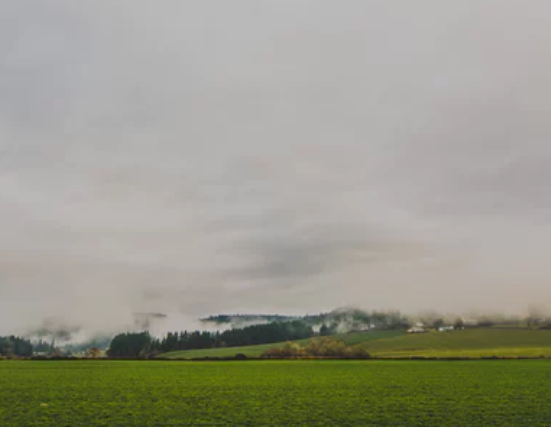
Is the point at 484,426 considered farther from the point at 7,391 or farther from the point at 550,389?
the point at 7,391

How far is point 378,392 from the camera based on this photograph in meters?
61.9

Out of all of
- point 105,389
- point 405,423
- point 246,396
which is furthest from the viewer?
point 105,389

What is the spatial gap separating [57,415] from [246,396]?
21.4 metres

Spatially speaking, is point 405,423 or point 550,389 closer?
point 405,423

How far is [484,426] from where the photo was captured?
37000 mm

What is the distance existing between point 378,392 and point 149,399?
80.9 feet

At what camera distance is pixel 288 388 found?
2689 inches

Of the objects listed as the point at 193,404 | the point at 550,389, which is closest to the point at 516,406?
the point at 550,389

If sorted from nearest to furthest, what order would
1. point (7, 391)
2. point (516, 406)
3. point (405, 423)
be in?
1. point (405, 423)
2. point (516, 406)
3. point (7, 391)

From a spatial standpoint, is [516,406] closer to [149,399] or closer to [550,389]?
[550,389]

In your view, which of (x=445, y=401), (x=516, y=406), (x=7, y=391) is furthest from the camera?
(x=7, y=391)

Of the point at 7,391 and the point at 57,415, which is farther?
the point at 7,391

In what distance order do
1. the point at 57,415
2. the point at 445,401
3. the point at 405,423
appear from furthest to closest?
1. the point at 445,401
2. the point at 57,415
3. the point at 405,423

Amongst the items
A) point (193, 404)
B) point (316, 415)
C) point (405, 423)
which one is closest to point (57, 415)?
point (193, 404)
